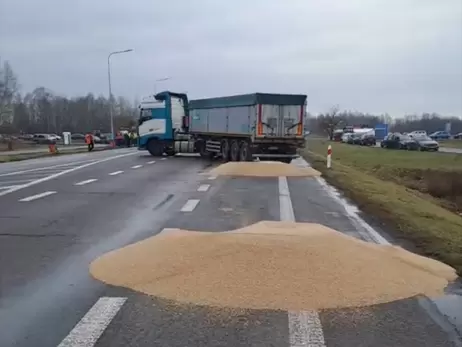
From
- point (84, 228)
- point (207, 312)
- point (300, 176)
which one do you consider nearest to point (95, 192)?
point (84, 228)

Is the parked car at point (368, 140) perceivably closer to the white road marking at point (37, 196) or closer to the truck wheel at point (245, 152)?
the truck wheel at point (245, 152)

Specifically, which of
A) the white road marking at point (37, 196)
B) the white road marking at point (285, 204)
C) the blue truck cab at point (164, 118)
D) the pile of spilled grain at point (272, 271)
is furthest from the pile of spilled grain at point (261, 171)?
the pile of spilled grain at point (272, 271)

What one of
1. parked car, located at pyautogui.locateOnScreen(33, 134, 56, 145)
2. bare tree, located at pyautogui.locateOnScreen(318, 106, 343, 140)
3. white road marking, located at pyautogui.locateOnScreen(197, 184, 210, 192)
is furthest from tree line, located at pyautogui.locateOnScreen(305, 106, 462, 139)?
white road marking, located at pyautogui.locateOnScreen(197, 184, 210, 192)

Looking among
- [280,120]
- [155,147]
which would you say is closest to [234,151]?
[280,120]

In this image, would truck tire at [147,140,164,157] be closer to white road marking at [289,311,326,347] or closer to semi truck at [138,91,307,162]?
semi truck at [138,91,307,162]

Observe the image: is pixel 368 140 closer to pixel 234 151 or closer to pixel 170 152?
pixel 170 152

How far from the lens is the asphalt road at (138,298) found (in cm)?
500

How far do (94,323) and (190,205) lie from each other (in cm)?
836

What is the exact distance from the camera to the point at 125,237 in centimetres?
946

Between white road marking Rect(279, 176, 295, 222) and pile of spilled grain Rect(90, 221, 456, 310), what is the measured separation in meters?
2.99

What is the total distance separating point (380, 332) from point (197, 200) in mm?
9825

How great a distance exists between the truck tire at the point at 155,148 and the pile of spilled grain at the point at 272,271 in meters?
30.6

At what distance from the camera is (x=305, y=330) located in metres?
5.14

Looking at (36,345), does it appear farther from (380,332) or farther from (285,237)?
(285,237)
